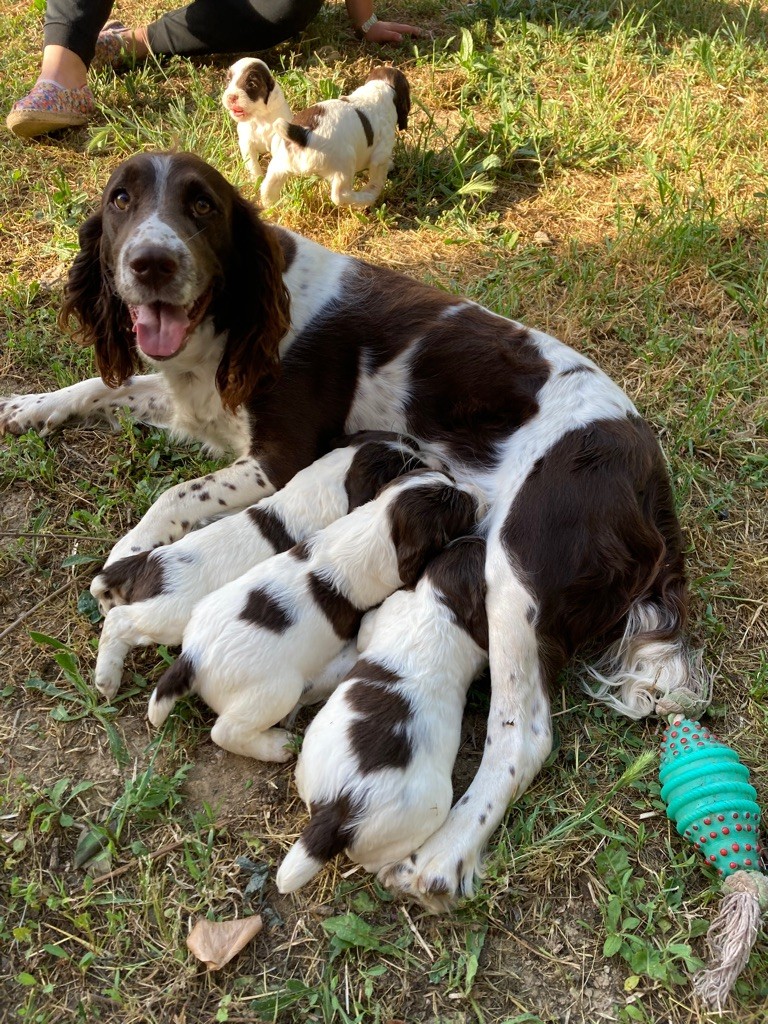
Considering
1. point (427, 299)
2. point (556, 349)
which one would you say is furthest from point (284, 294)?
point (556, 349)

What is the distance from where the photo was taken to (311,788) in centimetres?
212

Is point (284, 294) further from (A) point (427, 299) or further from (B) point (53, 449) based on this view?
(B) point (53, 449)

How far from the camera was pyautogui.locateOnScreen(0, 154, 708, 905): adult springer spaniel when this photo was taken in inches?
98.3

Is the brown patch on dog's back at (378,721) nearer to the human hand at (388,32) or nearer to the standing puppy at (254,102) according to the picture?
the standing puppy at (254,102)

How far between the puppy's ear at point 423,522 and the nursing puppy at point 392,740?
110 millimetres

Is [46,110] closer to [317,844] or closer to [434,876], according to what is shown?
[317,844]

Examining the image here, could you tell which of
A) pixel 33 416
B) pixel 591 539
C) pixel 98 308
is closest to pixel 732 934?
pixel 591 539

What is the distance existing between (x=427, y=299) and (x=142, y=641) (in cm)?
153

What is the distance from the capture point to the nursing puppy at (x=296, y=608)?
2.31 m

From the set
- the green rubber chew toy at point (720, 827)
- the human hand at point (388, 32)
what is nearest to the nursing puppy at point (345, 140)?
the human hand at point (388, 32)

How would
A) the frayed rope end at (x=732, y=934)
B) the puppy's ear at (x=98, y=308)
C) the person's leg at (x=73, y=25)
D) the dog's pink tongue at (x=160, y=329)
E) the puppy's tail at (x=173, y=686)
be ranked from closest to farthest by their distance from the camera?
the frayed rope end at (x=732, y=934)
the puppy's tail at (x=173, y=686)
the dog's pink tongue at (x=160, y=329)
the puppy's ear at (x=98, y=308)
the person's leg at (x=73, y=25)

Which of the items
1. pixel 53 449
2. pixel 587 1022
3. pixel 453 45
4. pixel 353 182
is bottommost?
pixel 587 1022

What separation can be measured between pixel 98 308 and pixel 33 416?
54 cm

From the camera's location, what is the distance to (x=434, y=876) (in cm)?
209
